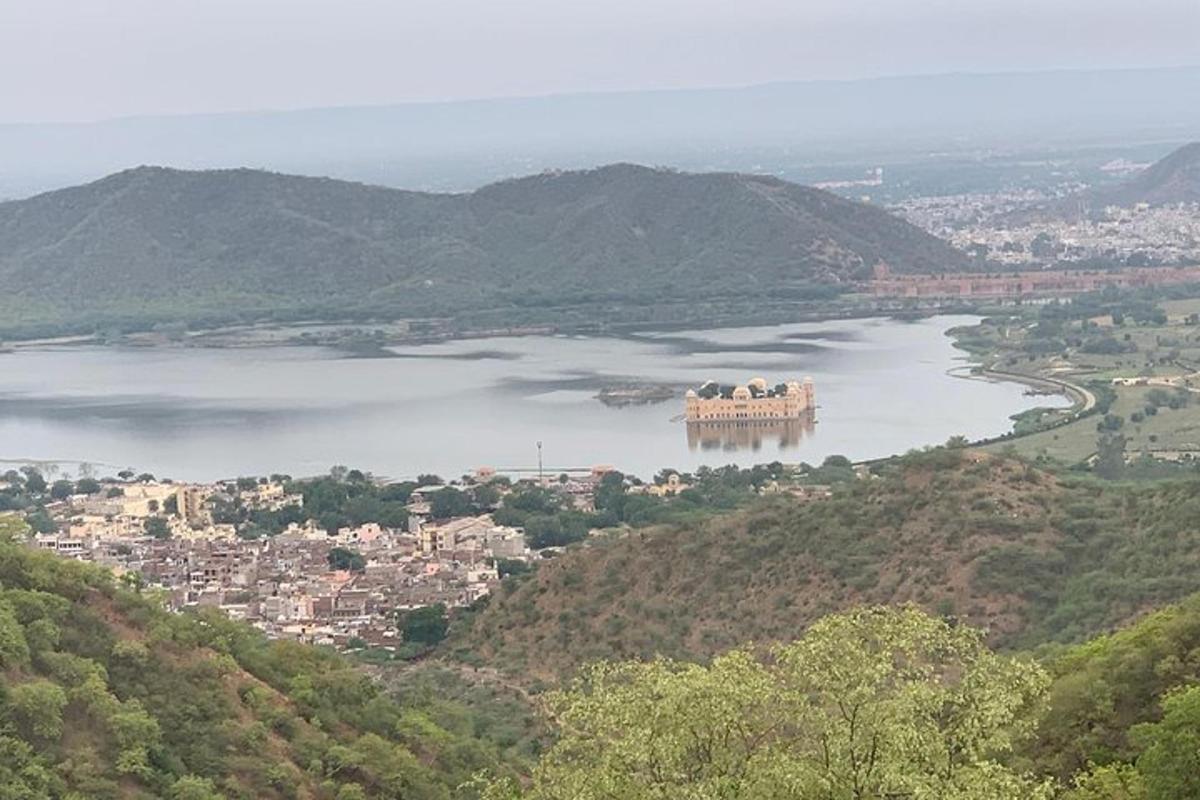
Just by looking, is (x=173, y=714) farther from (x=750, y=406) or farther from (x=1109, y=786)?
(x=750, y=406)

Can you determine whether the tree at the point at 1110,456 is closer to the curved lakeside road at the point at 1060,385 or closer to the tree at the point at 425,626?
the curved lakeside road at the point at 1060,385

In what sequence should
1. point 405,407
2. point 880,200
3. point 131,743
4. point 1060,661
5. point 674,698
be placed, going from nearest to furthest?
point 674,698
point 131,743
point 1060,661
point 405,407
point 880,200

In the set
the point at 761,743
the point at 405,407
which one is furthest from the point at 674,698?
the point at 405,407

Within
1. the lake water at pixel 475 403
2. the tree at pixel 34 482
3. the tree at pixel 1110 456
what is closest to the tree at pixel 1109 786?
the tree at pixel 1110 456

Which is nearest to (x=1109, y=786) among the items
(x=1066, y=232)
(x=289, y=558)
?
(x=289, y=558)

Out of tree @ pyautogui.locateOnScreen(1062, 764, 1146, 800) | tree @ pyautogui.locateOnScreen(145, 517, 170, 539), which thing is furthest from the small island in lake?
tree @ pyautogui.locateOnScreen(1062, 764, 1146, 800)

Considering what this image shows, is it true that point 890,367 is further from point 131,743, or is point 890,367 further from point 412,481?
point 131,743
